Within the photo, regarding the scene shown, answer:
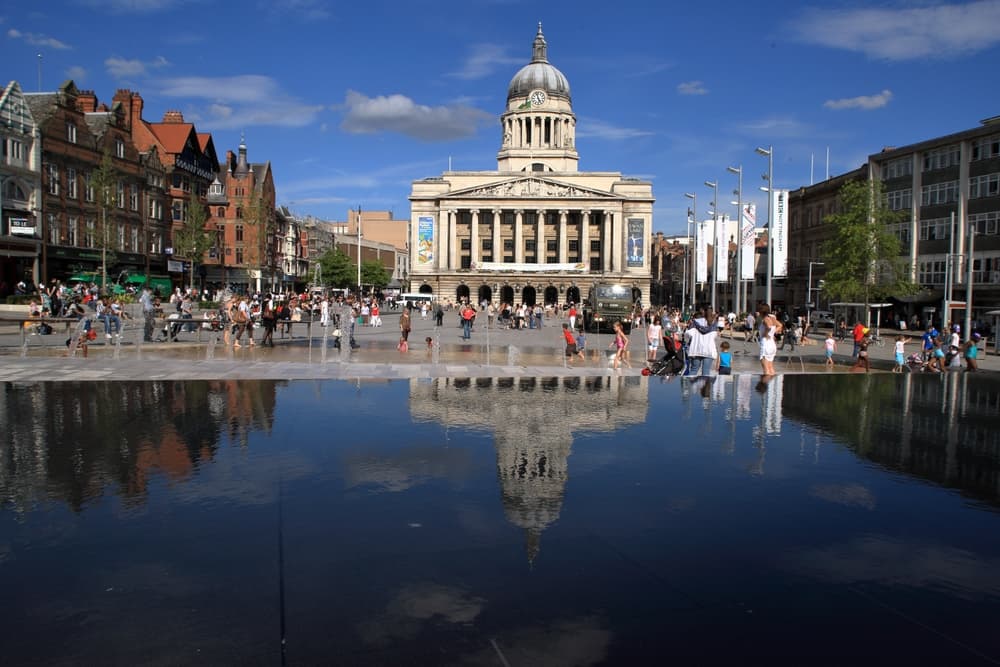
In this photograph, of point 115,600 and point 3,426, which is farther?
point 3,426

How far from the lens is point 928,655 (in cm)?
460

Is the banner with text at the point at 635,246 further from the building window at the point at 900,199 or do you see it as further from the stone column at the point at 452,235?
the building window at the point at 900,199

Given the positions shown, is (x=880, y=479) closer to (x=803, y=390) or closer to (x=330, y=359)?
(x=803, y=390)

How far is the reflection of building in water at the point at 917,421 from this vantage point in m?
9.55

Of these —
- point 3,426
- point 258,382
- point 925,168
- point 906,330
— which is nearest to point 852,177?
point 925,168

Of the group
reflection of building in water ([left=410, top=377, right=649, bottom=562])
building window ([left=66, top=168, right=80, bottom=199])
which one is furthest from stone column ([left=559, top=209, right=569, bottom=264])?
reflection of building in water ([left=410, top=377, right=649, bottom=562])

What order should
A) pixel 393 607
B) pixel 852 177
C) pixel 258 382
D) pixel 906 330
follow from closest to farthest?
pixel 393 607
pixel 258 382
pixel 906 330
pixel 852 177

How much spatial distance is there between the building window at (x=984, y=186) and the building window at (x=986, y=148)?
4.34 ft

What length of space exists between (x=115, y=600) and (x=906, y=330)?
212ft

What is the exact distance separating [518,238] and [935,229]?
65.1m

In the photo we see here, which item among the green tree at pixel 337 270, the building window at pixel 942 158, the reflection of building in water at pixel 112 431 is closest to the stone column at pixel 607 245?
the green tree at pixel 337 270

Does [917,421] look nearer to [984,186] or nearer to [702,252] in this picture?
[984,186]

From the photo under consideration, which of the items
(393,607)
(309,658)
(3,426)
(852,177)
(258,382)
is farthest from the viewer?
(852,177)

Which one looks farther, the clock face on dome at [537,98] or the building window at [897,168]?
the clock face on dome at [537,98]
